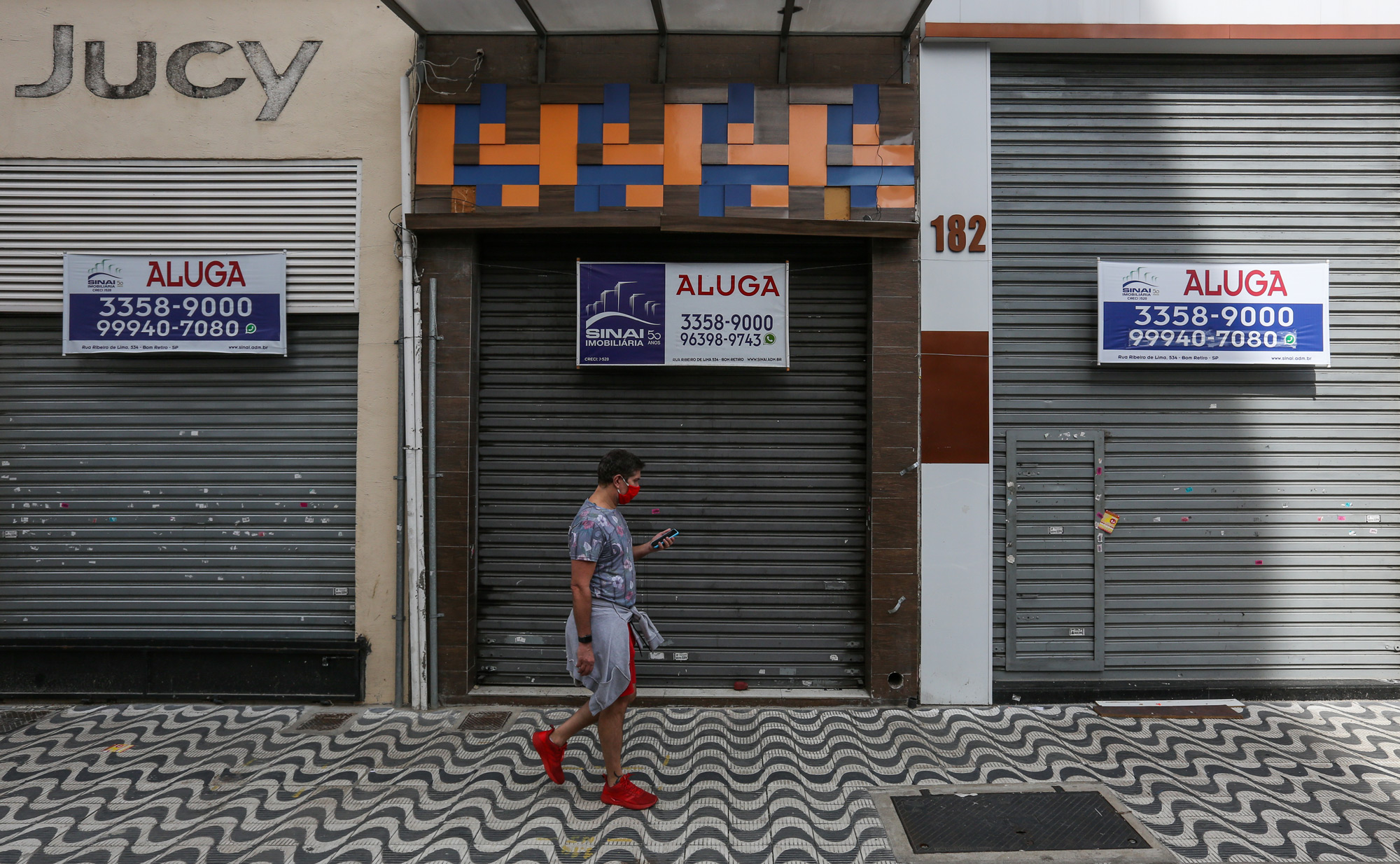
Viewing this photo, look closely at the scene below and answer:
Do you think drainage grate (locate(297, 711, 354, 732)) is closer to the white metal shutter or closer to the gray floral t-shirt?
the gray floral t-shirt

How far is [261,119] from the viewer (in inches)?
226

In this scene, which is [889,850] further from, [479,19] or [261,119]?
[261,119]

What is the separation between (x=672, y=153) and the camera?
5.65 meters

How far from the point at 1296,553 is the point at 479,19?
7.88 metres

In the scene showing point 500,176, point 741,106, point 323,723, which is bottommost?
point 323,723

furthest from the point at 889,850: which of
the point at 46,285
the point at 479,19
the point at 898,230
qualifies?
the point at 46,285

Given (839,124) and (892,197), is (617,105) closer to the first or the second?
(839,124)

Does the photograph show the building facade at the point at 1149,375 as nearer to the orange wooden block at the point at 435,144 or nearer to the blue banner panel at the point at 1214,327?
the blue banner panel at the point at 1214,327

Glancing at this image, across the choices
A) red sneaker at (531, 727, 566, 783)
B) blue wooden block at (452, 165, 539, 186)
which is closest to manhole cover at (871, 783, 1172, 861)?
red sneaker at (531, 727, 566, 783)

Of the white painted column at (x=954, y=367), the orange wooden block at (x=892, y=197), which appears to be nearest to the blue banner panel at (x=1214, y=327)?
the white painted column at (x=954, y=367)

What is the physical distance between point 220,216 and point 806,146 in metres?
4.79

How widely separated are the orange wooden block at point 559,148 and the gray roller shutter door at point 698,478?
568 millimetres

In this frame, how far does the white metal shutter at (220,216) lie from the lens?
575 cm

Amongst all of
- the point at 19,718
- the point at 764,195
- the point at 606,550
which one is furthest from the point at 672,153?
the point at 19,718
